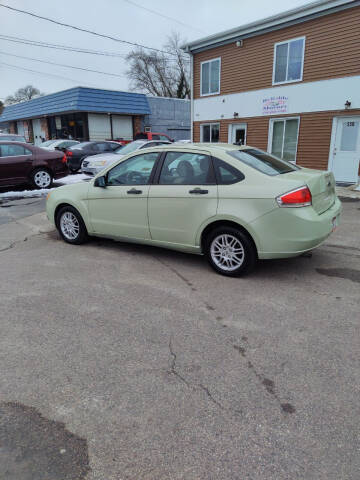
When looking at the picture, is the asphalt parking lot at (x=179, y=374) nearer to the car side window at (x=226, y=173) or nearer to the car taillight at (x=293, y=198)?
the car taillight at (x=293, y=198)

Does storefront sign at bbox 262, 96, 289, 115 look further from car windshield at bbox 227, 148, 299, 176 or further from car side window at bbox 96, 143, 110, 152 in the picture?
car windshield at bbox 227, 148, 299, 176

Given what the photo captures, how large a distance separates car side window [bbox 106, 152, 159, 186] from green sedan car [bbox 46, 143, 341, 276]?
0.05 ft

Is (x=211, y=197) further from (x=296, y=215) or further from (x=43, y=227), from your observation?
(x=43, y=227)

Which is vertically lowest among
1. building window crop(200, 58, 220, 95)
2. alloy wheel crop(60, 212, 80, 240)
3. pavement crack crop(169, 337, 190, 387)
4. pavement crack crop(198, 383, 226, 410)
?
pavement crack crop(198, 383, 226, 410)

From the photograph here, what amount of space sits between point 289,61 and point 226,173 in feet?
36.0

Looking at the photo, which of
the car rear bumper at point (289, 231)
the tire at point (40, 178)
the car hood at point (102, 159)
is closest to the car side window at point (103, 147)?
the car hood at point (102, 159)

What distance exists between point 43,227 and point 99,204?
2.52 meters

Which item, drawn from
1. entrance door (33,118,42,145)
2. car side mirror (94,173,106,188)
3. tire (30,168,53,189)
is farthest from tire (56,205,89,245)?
entrance door (33,118,42,145)

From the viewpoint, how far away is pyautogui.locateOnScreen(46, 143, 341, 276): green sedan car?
4070 millimetres

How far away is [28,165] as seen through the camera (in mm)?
11242

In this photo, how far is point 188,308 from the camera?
3.72 m

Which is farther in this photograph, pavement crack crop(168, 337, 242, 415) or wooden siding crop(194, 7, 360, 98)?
wooden siding crop(194, 7, 360, 98)

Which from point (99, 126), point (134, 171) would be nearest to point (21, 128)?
point (99, 126)

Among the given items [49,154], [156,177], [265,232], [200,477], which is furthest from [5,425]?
[49,154]
